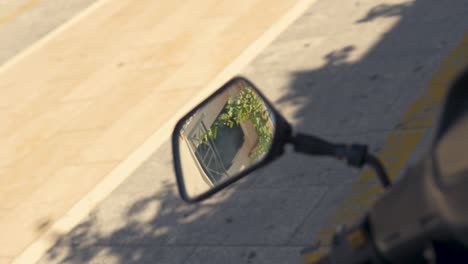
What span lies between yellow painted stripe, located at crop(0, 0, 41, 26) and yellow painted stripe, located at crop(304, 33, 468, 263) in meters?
13.9

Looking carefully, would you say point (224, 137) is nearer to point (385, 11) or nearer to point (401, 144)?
point (401, 144)

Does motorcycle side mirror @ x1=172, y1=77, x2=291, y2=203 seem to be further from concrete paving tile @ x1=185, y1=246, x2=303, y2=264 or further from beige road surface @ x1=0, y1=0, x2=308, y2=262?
beige road surface @ x1=0, y1=0, x2=308, y2=262

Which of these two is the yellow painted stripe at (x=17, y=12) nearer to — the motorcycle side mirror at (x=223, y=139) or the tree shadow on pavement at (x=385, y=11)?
the tree shadow on pavement at (x=385, y=11)

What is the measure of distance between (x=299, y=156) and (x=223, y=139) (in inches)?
192

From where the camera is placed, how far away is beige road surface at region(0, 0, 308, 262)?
30.4 ft

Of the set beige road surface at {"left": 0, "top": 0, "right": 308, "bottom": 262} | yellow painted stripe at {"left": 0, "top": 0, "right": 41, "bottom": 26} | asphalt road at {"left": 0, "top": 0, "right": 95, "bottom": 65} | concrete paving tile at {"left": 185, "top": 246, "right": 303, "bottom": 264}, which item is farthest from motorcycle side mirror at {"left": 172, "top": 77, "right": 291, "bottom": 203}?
yellow painted stripe at {"left": 0, "top": 0, "right": 41, "bottom": 26}

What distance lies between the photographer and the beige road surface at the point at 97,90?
9273 millimetres

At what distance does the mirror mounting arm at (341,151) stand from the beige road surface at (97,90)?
646 centimetres

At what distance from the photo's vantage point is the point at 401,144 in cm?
680

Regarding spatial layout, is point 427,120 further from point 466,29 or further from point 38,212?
point 38,212

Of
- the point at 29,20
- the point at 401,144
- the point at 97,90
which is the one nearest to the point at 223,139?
the point at 401,144

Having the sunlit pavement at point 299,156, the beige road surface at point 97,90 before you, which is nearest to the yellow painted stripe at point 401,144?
the sunlit pavement at point 299,156

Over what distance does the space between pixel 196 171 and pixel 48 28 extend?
50.0 feet

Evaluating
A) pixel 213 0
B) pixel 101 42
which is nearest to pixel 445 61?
pixel 213 0
